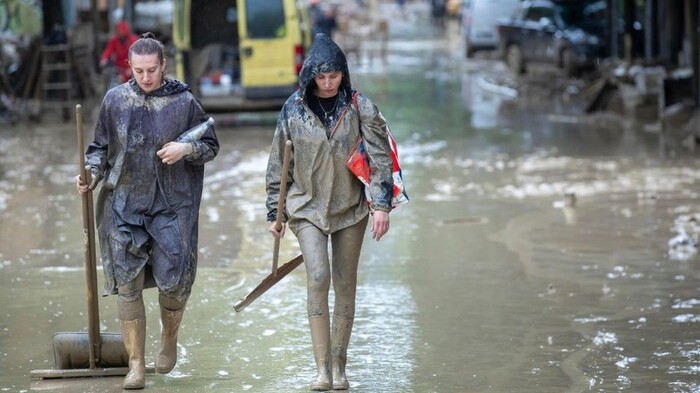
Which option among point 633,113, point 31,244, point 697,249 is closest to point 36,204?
point 31,244

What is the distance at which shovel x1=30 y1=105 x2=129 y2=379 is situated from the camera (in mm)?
6887

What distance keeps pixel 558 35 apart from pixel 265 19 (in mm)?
10556

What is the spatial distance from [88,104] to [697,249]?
1577cm

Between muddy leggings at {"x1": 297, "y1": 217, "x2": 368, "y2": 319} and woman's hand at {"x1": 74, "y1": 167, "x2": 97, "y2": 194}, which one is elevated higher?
woman's hand at {"x1": 74, "y1": 167, "x2": 97, "y2": 194}

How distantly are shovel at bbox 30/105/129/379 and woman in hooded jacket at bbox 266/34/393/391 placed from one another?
0.94m

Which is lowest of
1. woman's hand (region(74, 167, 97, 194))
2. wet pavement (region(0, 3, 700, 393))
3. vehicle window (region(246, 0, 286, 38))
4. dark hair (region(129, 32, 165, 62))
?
wet pavement (region(0, 3, 700, 393))

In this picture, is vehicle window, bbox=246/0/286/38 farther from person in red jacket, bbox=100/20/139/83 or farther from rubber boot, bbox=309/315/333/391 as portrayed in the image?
rubber boot, bbox=309/315/333/391

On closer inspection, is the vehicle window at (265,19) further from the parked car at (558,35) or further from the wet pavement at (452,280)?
the parked car at (558,35)

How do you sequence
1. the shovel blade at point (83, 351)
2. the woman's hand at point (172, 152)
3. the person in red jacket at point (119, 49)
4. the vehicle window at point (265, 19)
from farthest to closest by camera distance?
the person in red jacket at point (119, 49)
the vehicle window at point (265, 19)
the shovel blade at point (83, 351)
the woman's hand at point (172, 152)

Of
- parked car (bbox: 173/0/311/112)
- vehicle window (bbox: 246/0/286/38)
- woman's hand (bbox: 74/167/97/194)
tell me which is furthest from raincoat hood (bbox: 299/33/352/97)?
vehicle window (bbox: 246/0/286/38)

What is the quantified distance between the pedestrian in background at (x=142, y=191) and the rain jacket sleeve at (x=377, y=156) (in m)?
0.74

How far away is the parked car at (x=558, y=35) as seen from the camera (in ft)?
96.0

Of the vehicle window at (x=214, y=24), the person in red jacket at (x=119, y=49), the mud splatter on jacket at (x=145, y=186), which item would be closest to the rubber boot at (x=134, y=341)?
the mud splatter on jacket at (x=145, y=186)

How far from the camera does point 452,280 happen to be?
9.80 m
